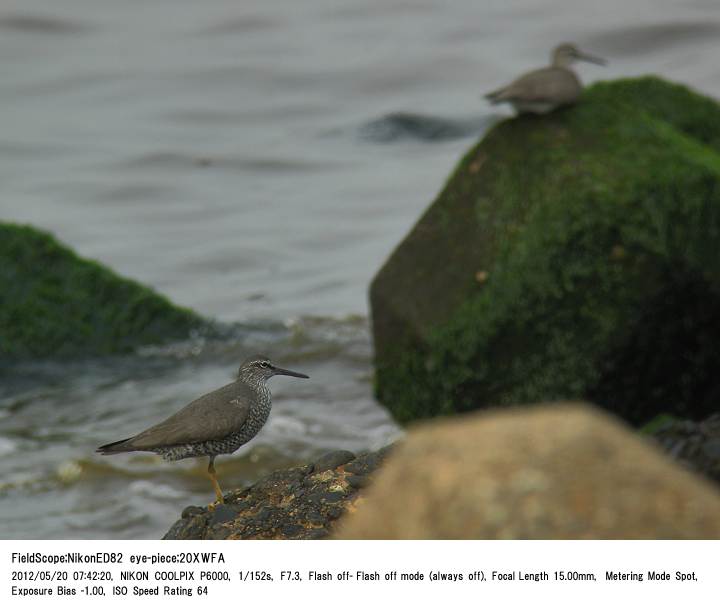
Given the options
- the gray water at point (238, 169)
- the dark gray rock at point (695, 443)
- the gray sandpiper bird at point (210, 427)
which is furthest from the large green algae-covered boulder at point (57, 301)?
the dark gray rock at point (695, 443)

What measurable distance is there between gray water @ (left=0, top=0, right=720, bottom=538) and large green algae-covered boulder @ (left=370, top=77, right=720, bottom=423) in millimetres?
1618

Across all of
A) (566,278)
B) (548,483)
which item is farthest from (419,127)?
(548,483)

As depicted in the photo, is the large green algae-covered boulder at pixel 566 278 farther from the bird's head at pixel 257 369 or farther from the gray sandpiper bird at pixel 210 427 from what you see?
the gray sandpiper bird at pixel 210 427

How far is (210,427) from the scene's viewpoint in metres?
5.22

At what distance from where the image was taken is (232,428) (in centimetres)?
525

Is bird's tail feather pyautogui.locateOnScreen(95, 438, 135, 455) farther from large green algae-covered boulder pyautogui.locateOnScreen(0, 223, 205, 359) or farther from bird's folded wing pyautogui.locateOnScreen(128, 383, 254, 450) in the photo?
large green algae-covered boulder pyautogui.locateOnScreen(0, 223, 205, 359)

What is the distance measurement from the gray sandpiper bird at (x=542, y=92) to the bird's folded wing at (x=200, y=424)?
350 cm

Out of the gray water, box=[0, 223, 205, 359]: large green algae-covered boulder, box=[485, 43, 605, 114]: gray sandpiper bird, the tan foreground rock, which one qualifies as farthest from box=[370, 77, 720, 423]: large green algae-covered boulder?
the tan foreground rock

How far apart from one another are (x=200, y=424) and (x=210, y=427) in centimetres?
5

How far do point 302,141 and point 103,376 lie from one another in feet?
19.7

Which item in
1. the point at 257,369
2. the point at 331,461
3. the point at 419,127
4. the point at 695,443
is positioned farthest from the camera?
the point at 419,127

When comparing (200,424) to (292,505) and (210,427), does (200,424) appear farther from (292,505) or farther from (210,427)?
(292,505)

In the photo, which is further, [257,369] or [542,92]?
[542,92]

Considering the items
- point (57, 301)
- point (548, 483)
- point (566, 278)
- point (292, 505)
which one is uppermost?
point (548, 483)
